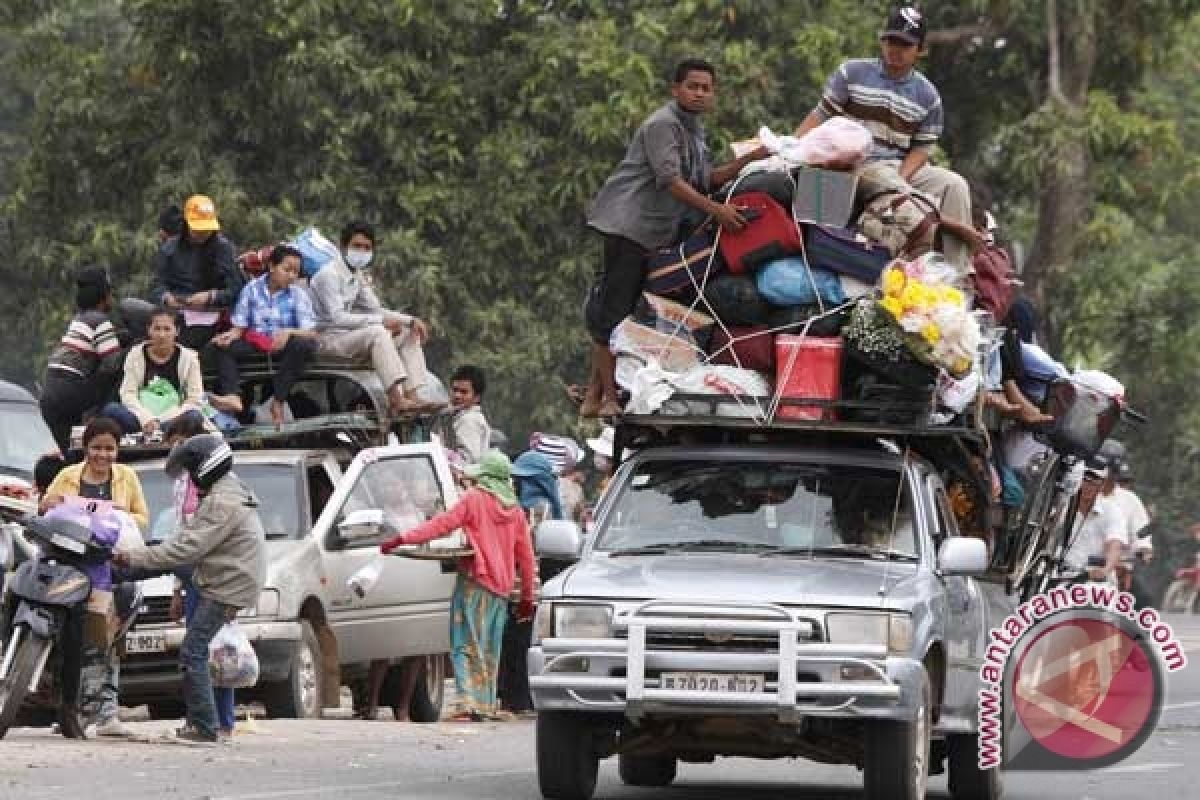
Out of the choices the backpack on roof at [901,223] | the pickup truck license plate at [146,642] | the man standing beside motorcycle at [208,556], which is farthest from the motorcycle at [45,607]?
the backpack on roof at [901,223]

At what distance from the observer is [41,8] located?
3603 cm

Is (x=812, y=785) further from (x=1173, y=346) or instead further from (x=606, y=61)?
(x=1173, y=346)

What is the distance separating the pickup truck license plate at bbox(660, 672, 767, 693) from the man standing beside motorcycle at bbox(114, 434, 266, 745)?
13.4 feet

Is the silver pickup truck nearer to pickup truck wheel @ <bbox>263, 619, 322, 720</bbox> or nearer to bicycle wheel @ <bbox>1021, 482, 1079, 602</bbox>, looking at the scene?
bicycle wheel @ <bbox>1021, 482, 1079, 602</bbox>

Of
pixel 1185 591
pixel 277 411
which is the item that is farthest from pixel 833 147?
pixel 1185 591

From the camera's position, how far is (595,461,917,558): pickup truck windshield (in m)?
14.5

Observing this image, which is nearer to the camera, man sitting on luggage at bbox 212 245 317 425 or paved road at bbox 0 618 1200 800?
paved road at bbox 0 618 1200 800

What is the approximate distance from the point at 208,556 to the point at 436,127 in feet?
57.0

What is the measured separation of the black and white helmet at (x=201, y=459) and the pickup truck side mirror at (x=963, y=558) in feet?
14.7

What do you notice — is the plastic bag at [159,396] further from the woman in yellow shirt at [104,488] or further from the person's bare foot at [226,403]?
the woman in yellow shirt at [104,488]

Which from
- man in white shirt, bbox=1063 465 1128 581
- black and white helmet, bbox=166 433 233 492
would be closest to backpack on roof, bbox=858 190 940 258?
black and white helmet, bbox=166 433 233 492

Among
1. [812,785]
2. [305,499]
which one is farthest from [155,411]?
[812,785]

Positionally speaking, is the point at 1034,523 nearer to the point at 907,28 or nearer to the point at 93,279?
the point at 907,28

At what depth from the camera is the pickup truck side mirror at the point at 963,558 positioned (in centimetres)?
1402
